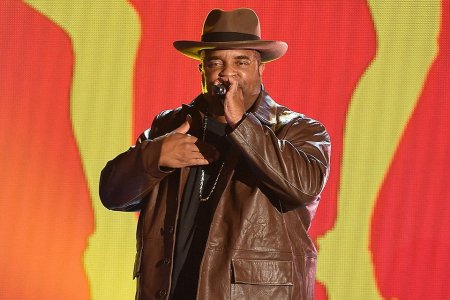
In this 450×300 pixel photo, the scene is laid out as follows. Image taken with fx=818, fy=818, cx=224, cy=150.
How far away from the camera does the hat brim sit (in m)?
2.03

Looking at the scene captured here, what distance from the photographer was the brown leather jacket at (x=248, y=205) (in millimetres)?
1843

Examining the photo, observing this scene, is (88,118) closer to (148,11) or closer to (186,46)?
(148,11)

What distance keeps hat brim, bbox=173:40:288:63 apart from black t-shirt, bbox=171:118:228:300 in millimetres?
220

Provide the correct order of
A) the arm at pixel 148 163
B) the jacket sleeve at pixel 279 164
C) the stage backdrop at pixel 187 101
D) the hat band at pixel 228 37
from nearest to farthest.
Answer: the jacket sleeve at pixel 279 164, the arm at pixel 148 163, the hat band at pixel 228 37, the stage backdrop at pixel 187 101

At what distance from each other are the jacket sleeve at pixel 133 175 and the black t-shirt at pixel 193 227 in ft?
0.28

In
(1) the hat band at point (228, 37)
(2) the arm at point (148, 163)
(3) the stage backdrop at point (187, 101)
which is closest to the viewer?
(2) the arm at point (148, 163)

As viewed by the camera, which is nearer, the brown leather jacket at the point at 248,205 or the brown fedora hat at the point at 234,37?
the brown leather jacket at the point at 248,205

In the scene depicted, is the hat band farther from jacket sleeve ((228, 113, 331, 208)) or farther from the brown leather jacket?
jacket sleeve ((228, 113, 331, 208))

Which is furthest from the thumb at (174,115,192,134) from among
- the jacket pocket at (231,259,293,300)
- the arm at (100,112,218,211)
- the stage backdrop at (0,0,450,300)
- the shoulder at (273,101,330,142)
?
the stage backdrop at (0,0,450,300)

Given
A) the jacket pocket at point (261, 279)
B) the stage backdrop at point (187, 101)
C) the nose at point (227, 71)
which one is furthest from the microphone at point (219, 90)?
the stage backdrop at point (187, 101)

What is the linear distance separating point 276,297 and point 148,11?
154cm

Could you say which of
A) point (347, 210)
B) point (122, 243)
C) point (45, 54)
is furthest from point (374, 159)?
point (45, 54)

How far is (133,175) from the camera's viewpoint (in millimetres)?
1982

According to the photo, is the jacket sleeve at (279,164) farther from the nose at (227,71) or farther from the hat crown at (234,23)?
the hat crown at (234,23)
